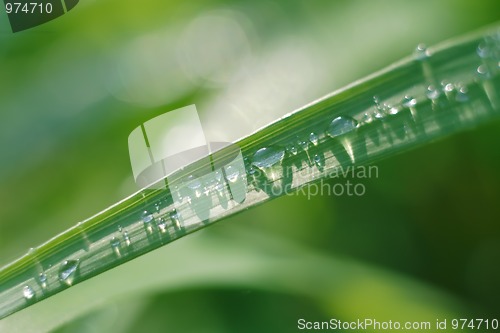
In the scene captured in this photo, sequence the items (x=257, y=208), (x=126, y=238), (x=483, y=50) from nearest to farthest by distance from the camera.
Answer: (x=483, y=50), (x=126, y=238), (x=257, y=208)

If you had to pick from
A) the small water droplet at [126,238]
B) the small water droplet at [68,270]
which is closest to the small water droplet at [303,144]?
the small water droplet at [126,238]

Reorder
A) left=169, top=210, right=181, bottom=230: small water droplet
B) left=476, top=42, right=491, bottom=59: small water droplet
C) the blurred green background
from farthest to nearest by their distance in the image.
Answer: the blurred green background → left=169, top=210, right=181, bottom=230: small water droplet → left=476, top=42, right=491, bottom=59: small water droplet

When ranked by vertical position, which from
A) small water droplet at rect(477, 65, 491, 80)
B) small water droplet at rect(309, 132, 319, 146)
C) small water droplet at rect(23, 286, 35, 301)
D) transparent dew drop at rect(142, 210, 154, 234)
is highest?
small water droplet at rect(477, 65, 491, 80)

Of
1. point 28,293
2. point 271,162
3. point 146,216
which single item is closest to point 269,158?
point 271,162

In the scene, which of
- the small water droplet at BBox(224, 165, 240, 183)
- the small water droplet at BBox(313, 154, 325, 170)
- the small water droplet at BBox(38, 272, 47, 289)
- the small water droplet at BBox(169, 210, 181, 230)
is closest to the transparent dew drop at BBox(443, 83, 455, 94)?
the small water droplet at BBox(313, 154, 325, 170)

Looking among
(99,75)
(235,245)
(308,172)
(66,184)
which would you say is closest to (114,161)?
(66,184)

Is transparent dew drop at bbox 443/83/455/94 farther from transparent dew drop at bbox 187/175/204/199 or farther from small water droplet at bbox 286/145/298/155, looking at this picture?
transparent dew drop at bbox 187/175/204/199

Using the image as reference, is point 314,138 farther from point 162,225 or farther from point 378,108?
point 162,225
